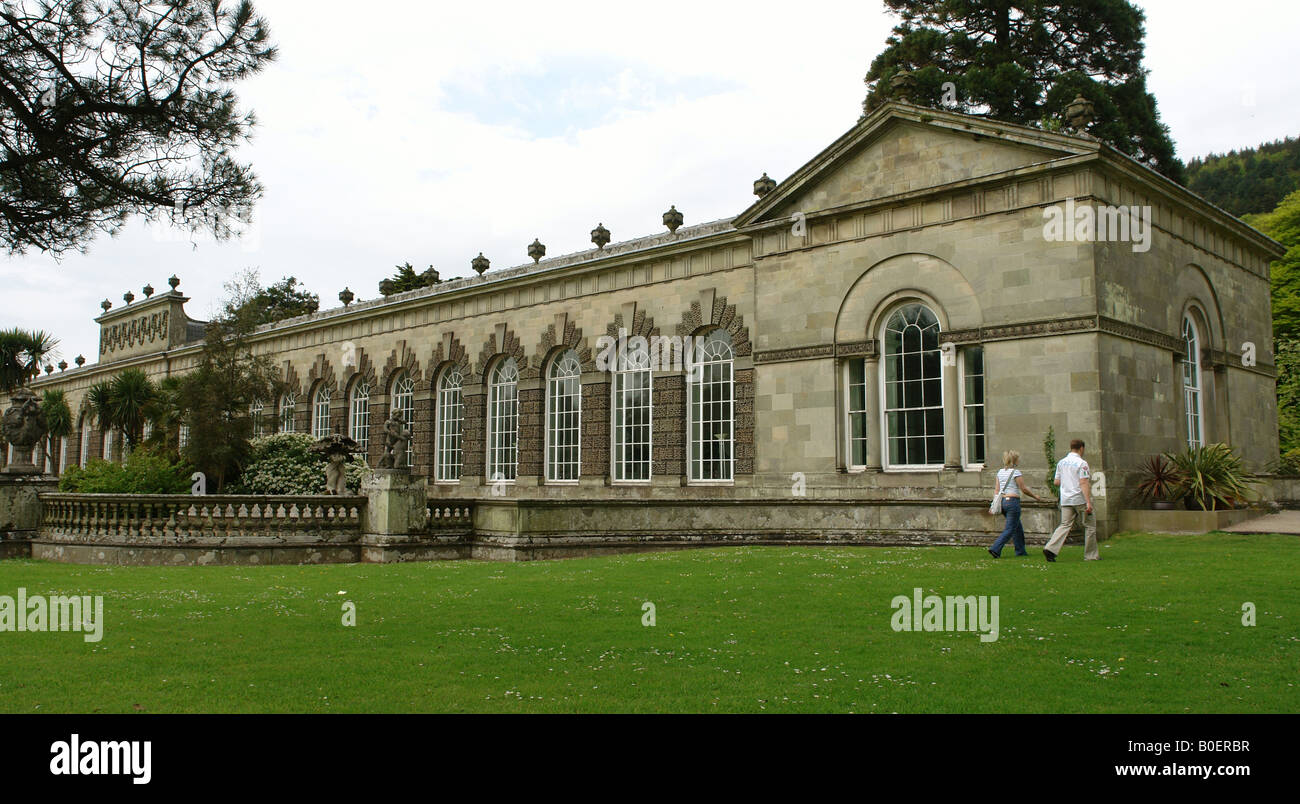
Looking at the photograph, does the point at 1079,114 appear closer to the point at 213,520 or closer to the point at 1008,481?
the point at 1008,481

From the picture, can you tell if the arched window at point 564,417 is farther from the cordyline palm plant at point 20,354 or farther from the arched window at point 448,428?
the cordyline palm plant at point 20,354

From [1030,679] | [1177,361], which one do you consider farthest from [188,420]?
[1030,679]

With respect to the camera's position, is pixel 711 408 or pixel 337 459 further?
pixel 337 459

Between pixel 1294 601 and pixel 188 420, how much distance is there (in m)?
28.5

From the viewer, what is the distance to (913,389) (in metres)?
20.8

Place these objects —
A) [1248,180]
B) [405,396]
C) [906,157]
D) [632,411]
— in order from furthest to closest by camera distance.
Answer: [1248,180]
[405,396]
[632,411]
[906,157]

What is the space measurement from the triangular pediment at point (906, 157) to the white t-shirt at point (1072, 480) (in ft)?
23.6

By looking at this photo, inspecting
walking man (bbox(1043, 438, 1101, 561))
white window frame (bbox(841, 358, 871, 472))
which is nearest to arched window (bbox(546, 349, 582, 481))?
white window frame (bbox(841, 358, 871, 472))

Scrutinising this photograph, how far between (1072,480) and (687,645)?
26.1 feet

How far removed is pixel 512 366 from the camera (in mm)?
31375

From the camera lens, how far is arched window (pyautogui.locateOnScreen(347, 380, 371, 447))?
36719 mm

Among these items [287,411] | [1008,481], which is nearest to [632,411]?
[1008,481]

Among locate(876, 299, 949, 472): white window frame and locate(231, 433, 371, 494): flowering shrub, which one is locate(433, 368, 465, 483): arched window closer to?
locate(231, 433, 371, 494): flowering shrub
